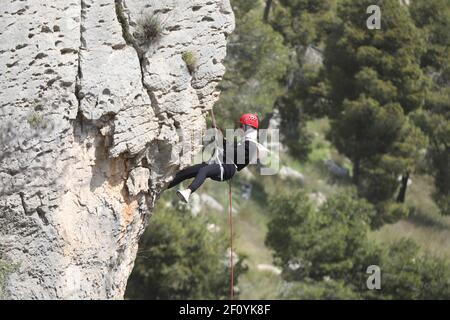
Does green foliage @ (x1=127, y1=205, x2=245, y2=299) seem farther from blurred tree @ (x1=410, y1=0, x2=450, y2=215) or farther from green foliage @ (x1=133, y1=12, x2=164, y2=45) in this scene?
green foliage @ (x1=133, y1=12, x2=164, y2=45)

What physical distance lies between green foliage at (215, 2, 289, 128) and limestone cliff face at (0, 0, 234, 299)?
13125mm

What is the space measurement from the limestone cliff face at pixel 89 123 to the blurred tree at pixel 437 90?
72.7ft

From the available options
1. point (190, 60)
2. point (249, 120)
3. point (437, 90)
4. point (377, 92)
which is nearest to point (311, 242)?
point (377, 92)

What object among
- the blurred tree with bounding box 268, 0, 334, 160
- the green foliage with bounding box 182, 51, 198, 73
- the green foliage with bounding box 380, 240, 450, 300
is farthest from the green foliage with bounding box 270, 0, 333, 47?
the green foliage with bounding box 182, 51, 198, 73

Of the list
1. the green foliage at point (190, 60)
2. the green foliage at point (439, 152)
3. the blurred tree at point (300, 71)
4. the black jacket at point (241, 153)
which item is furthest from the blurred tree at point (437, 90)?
the green foliage at point (190, 60)

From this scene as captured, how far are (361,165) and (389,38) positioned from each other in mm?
4743

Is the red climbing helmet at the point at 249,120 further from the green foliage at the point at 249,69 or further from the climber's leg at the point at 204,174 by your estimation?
the green foliage at the point at 249,69

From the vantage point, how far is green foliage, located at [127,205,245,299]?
Answer: 2269 centimetres

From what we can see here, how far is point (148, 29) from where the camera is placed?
10.4 meters

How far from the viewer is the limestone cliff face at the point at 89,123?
9.53 m

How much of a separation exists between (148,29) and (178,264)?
1328cm

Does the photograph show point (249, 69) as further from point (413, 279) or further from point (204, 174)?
point (204, 174)

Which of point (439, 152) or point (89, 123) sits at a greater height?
point (89, 123)

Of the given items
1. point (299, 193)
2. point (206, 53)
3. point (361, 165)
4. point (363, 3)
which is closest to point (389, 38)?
point (363, 3)
